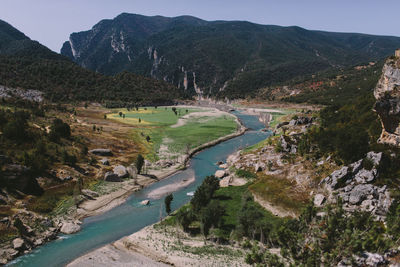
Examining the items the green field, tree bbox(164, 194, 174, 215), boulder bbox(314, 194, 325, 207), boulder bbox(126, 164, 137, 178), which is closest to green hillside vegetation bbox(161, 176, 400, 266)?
tree bbox(164, 194, 174, 215)

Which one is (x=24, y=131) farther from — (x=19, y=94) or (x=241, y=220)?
(x=19, y=94)

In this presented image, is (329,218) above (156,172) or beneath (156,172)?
above

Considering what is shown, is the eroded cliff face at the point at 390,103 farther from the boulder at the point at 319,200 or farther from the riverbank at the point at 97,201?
the riverbank at the point at 97,201

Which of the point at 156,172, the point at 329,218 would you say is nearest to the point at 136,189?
the point at 156,172

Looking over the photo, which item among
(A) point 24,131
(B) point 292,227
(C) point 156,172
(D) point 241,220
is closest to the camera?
(B) point 292,227

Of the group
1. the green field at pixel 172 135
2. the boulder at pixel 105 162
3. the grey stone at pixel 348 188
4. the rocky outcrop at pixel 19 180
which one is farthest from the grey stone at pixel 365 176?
the boulder at pixel 105 162

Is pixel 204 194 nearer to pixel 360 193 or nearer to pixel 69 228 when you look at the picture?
pixel 69 228
